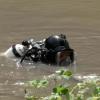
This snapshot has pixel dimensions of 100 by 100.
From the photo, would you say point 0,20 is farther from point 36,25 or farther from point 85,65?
point 85,65

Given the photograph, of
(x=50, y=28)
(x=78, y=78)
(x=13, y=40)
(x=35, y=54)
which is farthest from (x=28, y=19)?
(x=78, y=78)

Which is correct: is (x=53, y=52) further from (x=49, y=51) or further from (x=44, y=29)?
(x=44, y=29)

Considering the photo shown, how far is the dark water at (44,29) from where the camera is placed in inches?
237

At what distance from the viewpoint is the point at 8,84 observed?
17.8 ft

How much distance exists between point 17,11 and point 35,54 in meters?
5.16

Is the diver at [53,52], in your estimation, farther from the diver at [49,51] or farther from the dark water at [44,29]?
the dark water at [44,29]

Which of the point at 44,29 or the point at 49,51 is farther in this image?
the point at 44,29

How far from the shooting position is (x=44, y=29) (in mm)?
9109

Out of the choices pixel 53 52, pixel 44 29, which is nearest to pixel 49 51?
pixel 53 52

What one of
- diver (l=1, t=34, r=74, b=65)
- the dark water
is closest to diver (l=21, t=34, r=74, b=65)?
diver (l=1, t=34, r=74, b=65)

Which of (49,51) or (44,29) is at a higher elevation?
(49,51)

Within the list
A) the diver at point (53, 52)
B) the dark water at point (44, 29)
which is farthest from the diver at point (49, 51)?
the dark water at point (44, 29)

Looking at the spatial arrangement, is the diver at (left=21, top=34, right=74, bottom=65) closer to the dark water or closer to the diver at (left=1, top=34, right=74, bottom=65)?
the diver at (left=1, top=34, right=74, bottom=65)

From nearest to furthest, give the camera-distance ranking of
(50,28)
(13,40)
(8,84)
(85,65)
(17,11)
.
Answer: (8,84) → (85,65) → (13,40) → (50,28) → (17,11)
